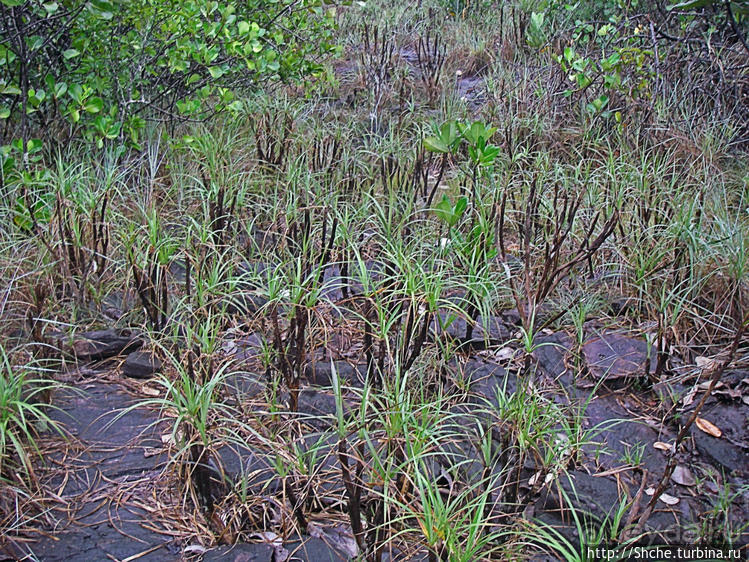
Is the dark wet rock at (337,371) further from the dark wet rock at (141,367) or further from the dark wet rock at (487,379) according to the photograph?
the dark wet rock at (141,367)

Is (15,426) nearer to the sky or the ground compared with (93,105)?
nearer to the ground

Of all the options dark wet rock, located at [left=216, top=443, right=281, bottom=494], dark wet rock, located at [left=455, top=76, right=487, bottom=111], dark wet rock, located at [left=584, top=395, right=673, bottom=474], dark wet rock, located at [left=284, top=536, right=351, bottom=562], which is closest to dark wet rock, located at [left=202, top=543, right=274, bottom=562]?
dark wet rock, located at [left=284, top=536, right=351, bottom=562]

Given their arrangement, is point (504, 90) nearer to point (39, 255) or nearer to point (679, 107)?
point (679, 107)

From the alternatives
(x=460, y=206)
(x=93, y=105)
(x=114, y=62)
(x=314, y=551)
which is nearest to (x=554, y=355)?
(x=460, y=206)

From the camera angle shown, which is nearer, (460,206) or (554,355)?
(554,355)

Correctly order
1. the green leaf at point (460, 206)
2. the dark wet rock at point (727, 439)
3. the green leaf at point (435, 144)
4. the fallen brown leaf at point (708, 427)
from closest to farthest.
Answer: the dark wet rock at point (727, 439), the fallen brown leaf at point (708, 427), the green leaf at point (460, 206), the green leaf at point (435, 144)

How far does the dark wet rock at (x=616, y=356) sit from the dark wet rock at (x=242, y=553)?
159 cm

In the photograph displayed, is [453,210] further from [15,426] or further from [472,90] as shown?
[472,90]

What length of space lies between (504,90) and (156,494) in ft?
13.6

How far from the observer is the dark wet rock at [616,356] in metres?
3.07

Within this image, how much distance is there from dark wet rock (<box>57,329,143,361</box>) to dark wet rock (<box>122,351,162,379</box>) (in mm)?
118

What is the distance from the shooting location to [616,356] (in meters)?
3.13

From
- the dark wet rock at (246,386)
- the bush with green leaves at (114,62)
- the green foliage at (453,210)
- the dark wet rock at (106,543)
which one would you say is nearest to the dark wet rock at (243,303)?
the dark wet rock at (246,386)

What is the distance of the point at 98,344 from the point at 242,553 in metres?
1.40
